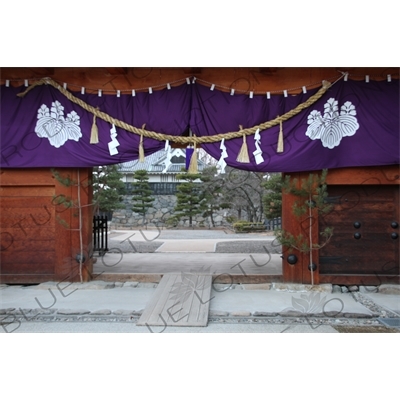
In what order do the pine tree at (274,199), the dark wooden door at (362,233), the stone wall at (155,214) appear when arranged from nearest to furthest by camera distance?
the dark wooden door at (362,233) → the pine tree at (274,199) → the stone wall at (155,214)

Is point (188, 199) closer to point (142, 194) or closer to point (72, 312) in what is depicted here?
point (142, 194)

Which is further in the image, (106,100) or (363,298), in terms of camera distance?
(106,100)

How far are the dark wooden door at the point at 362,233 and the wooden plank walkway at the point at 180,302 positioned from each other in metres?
1.80

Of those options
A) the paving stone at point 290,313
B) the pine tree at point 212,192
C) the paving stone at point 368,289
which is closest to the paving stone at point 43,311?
the paving stone at point 290,313

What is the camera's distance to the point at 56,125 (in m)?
5.34

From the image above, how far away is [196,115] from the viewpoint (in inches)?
207

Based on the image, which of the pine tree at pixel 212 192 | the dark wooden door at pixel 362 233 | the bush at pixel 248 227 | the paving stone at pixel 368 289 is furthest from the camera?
the pine tree at pixel 212 192

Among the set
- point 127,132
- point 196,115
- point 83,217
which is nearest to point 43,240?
point 83,217

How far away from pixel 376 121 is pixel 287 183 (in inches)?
55.3

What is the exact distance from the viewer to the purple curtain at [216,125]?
5125 mm

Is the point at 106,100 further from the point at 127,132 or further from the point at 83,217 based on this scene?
the point at 83,217

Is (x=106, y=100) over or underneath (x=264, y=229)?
over

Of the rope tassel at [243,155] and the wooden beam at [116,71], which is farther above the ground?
the wooden beam at [116,71]

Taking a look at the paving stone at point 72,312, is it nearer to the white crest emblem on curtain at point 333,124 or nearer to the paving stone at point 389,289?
the white crest emblem on curtain at point 333,124
